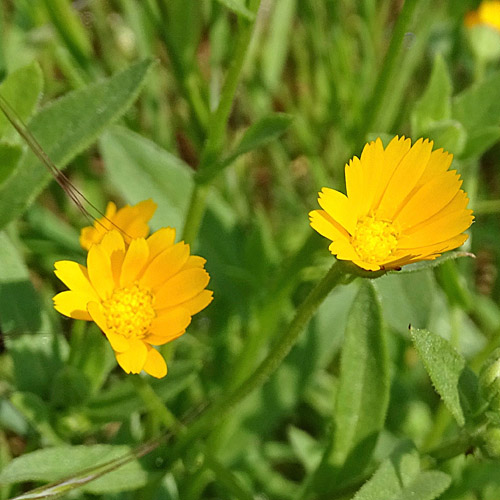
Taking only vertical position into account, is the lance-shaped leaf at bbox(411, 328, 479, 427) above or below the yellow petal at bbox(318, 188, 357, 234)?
below

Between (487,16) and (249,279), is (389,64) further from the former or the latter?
(487,16)

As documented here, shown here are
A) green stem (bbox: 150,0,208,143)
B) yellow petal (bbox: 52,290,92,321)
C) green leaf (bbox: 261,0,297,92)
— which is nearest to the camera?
yellow petal (bbox: 52,290,92,321)

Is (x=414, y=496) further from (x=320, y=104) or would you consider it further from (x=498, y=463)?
(x=320, y=104)

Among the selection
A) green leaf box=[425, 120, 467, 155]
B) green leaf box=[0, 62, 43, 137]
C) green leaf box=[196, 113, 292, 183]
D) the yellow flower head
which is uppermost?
green leaf box=[0, 62, 43, 137]

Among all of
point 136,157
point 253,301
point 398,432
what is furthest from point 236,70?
point 398,432

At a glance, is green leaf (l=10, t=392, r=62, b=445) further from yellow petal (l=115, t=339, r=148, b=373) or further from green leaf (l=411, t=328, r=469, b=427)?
green leaf (l=411, t=328, r=469, b=427)

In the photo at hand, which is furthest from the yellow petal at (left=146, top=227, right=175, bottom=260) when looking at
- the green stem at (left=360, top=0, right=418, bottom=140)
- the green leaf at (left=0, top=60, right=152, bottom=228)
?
the green stem at (left=360, top=0, right=418, bottom=140)

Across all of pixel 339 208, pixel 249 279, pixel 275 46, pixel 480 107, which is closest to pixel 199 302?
pixel 339 208

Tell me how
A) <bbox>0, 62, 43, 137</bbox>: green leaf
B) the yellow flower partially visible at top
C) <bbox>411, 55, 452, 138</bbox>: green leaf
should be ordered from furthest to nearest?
the yellow flower partially visible at top < <bbox>411, 55, 452, 138</bbox>: green leaf < <bbox>0, 62, 43, 137</bbox>: green leaf
